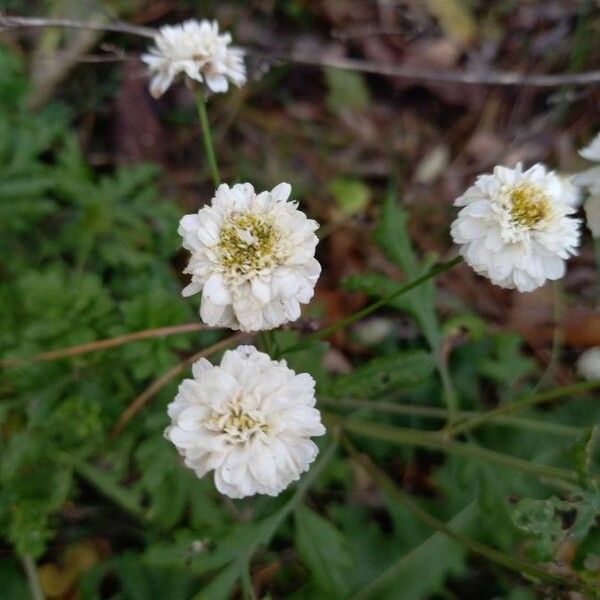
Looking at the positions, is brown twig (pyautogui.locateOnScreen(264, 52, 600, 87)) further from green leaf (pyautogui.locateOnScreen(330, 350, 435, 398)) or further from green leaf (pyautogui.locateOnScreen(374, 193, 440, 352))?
green leaf (pyautogui.locateOnScreen(330, 350, 435, 398))

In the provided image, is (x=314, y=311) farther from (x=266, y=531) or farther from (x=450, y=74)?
(x=450, y=74)

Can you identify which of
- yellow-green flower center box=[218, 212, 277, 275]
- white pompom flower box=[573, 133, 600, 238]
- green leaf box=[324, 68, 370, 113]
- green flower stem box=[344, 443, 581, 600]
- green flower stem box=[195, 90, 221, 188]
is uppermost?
green leaf box=[324, 68, 370, 113]

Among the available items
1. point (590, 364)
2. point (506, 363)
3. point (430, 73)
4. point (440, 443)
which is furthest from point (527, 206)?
point (430, 73)

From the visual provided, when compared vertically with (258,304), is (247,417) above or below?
below

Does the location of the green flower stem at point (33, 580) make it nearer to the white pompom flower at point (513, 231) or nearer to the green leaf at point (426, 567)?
the green leaf at point (426, 567)

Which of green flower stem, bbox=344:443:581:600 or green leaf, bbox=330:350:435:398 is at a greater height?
green leaf, bbox=330:350:435:398

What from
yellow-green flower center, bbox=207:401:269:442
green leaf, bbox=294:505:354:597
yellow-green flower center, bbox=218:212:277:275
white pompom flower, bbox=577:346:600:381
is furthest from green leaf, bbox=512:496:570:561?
white pompom flower, bbox=577:346:600:381
